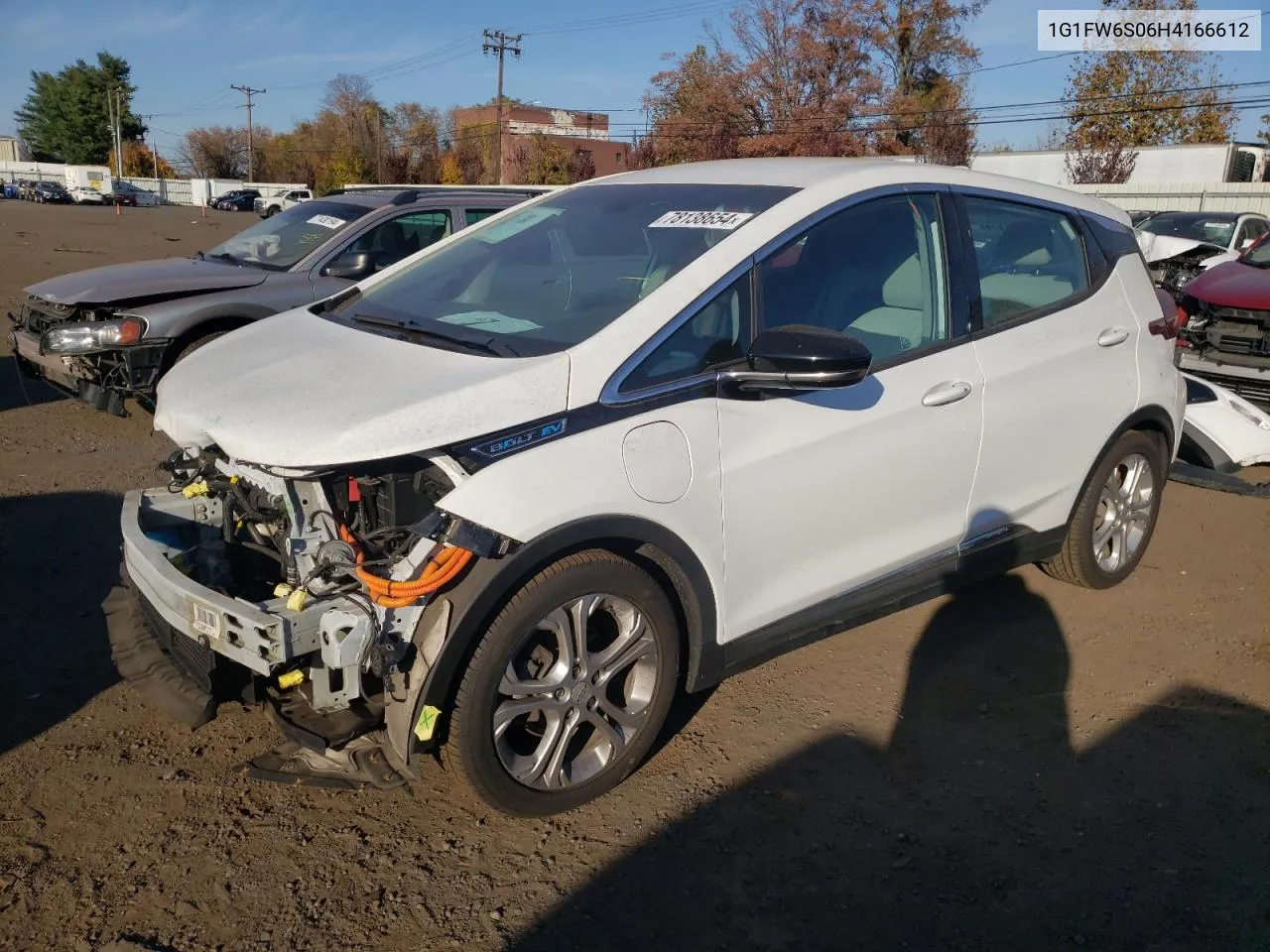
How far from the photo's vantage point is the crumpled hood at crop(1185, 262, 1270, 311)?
8.59 meters

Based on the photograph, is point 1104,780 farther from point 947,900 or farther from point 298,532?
point 298,532

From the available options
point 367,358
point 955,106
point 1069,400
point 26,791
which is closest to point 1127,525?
point 1069,400

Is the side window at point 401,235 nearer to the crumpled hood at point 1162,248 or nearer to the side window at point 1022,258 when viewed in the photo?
the side window at point 1022,258

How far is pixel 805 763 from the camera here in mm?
3496

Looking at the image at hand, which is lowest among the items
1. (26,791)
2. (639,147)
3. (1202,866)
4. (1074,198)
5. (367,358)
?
(1202,866)

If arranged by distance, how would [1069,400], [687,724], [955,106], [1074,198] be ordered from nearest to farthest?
[687,724]
[1069,400]
[1074,198]
[955,106]

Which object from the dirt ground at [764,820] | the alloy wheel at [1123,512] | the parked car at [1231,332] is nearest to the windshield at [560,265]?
Answer: the dirt ground at [764,820]

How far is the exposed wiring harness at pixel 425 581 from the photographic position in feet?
8.92


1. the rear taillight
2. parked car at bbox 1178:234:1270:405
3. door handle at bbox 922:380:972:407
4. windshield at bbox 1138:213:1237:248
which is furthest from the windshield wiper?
windshield at bbox 1138:213:1237:248

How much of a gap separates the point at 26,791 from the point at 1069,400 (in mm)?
4043

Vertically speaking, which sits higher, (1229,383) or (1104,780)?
(1229,383)

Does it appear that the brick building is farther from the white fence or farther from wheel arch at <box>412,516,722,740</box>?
wheel arch at <box>412,516,722,740</box>

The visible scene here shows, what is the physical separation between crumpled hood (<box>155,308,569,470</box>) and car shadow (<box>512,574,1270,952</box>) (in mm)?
1351

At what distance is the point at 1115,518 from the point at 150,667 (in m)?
4.18
